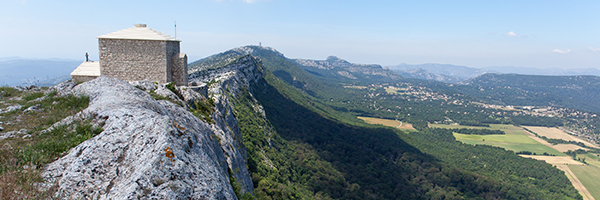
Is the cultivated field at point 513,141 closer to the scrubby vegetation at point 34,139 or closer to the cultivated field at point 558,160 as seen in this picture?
the cultivated field at point 558,160

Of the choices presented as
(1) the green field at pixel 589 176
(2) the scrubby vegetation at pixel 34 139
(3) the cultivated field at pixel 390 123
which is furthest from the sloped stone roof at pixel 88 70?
(3) the cultivated field at pixel 390 123

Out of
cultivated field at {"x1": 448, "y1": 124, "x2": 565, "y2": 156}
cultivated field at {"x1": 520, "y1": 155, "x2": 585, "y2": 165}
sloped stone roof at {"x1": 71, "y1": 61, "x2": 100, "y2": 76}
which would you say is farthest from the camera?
cultivated field at {"x1": 448, "y1": 124, "x2": 565, "y2": 156}

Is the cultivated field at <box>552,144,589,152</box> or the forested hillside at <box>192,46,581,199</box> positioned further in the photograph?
the cultivated field at <box>552,144,589,152</box>

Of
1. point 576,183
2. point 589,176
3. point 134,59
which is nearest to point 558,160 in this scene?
point 589,176

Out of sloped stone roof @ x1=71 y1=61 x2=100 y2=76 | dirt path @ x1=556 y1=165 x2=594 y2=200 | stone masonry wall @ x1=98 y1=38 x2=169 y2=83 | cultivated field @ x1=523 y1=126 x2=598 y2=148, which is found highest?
stone masonry wall @ x1=98 y1=38 x2=169 y2=83

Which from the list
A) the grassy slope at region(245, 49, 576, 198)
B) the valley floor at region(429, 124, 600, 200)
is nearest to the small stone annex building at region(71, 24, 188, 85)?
the grassy slope at region(245, 49, 576, 198)

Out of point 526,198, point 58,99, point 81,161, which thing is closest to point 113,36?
point 58,99

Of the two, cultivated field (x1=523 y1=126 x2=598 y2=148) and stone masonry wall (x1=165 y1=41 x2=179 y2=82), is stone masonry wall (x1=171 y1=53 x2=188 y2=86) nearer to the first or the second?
stone masonry wall (x1=165 y1=41 x2=179 y2=82)

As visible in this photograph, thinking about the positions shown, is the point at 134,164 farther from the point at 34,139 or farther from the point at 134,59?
the point at 134,59
